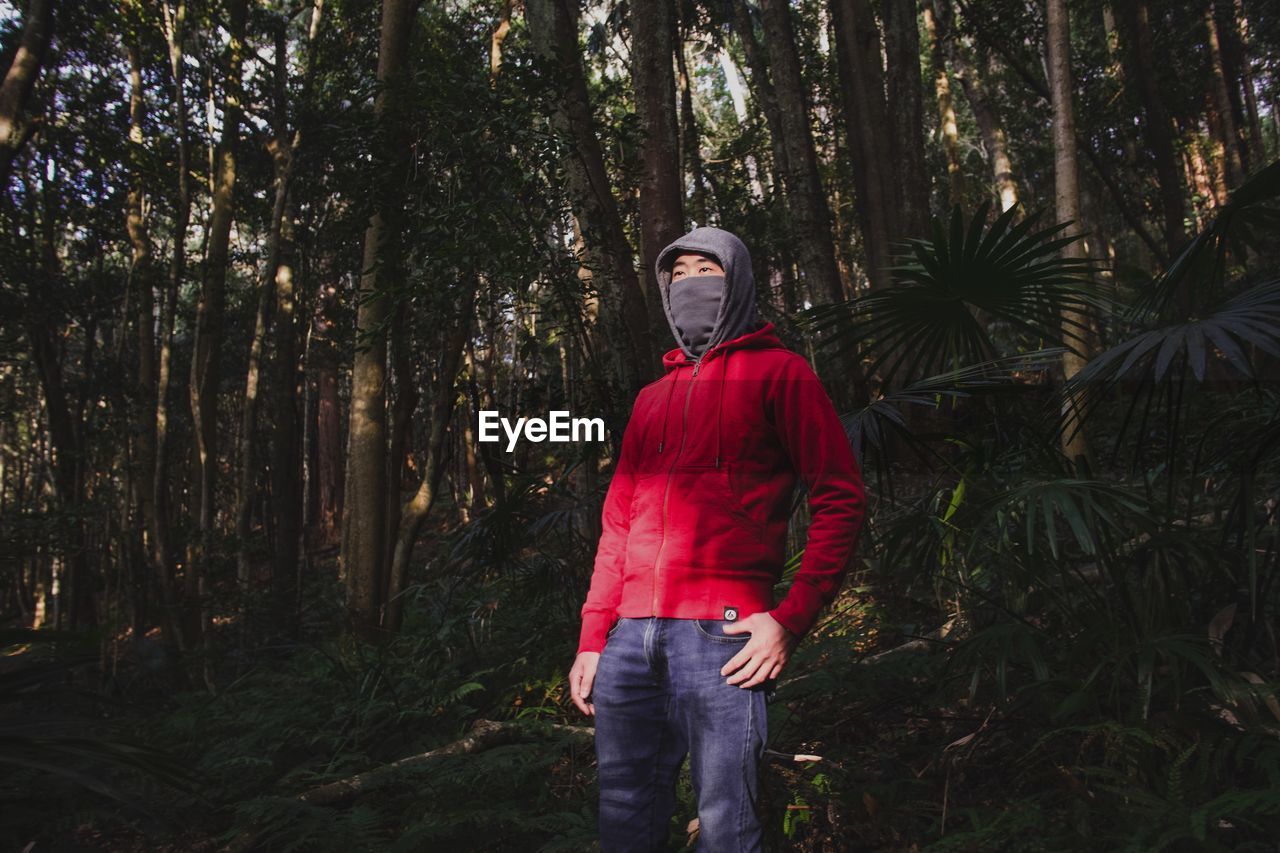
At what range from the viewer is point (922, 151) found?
9.35 meters

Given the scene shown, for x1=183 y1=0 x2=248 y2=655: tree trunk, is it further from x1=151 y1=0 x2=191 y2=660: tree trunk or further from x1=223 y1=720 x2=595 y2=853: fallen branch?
x1=223 y1=720 x2=595 y2=853: fallen branch

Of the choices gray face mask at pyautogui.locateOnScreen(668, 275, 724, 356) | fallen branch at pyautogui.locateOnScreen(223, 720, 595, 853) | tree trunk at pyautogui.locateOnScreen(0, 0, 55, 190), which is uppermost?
tree trunk at pyautogui.locateOnScreen(0, 0, 55, 190)

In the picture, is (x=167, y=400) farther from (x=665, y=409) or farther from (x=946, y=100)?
(x=946, y=100)

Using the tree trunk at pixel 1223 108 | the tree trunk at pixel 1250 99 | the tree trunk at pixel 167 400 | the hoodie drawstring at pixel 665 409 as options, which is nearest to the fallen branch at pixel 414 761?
the hoodie drawstring at pixel 665 409

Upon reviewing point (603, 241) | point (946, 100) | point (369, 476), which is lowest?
point (369, 476)

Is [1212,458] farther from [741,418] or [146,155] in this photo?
[146,155]

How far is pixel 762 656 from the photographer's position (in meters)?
1.80

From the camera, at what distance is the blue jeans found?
1844 mm

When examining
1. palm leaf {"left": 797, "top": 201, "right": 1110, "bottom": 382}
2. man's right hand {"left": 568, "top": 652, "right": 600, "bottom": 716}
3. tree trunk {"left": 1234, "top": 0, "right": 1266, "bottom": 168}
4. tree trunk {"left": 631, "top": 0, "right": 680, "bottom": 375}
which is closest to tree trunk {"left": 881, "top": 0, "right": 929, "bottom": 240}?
tree trunk {"left": 631, "top": 0, "right": 680, "bottom": 375}

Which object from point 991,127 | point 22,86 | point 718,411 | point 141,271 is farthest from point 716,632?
point 991,127

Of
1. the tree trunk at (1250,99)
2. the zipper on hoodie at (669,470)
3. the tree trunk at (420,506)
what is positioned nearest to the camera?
the zipper on hoodie at (669,470)

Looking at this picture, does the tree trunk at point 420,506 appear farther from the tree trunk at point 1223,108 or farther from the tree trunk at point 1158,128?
the tree trunk at point 1223,108

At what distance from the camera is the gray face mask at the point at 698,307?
7.25 feet

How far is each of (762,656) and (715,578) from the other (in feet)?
0.66
